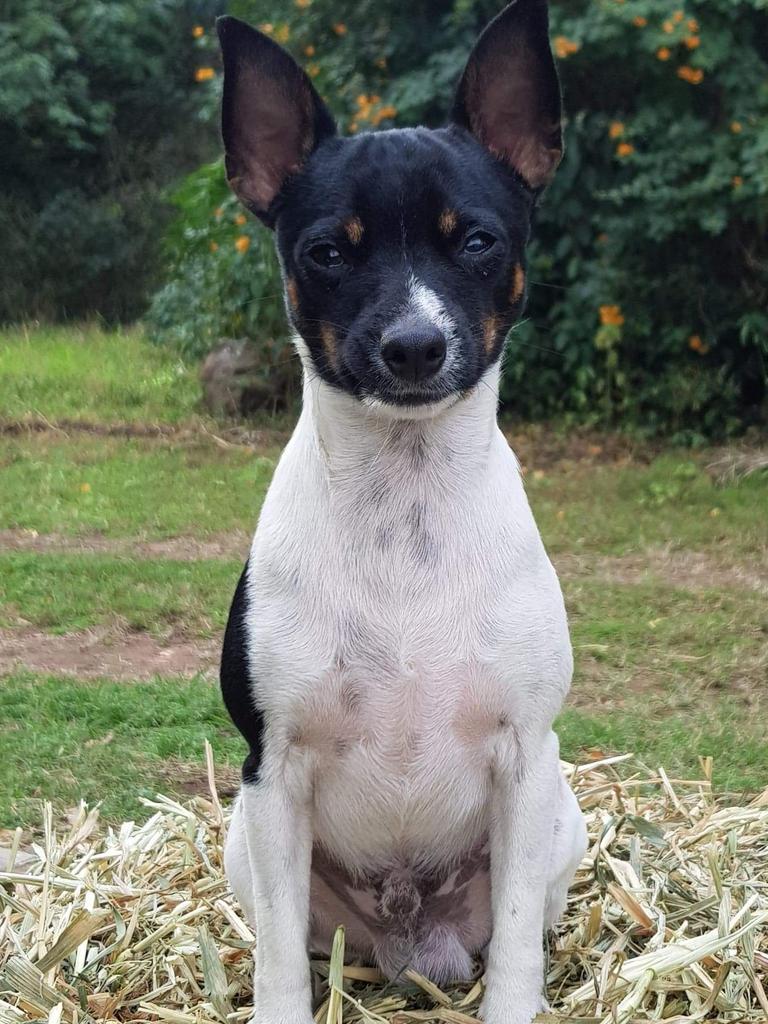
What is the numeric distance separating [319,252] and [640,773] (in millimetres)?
2375

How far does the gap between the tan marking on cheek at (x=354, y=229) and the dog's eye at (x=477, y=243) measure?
0.21 meters

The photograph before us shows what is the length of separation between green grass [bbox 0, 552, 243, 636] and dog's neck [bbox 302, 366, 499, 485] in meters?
3.50

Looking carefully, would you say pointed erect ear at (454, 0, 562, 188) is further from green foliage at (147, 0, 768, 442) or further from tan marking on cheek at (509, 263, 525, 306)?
green foliage at (147, 0, 768, 442)

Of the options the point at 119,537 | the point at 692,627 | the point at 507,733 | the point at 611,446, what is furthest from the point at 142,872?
the point at 611,446

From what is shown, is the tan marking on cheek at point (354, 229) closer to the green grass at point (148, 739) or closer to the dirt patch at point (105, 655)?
the green grass at point (148, 739)

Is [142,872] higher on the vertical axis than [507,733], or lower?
lower

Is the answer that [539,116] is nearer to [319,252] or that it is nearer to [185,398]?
[319,252]

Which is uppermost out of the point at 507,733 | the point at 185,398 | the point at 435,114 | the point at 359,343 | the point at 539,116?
the point at 539,116

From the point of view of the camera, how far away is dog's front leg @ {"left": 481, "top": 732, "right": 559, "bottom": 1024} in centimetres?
261

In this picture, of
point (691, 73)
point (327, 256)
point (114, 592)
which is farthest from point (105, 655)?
point (691, 73)

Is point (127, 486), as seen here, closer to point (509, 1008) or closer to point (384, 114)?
point (384, 114)

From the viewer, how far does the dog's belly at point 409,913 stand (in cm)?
286

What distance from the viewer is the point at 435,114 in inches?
328

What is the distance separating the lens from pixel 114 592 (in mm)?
6539
